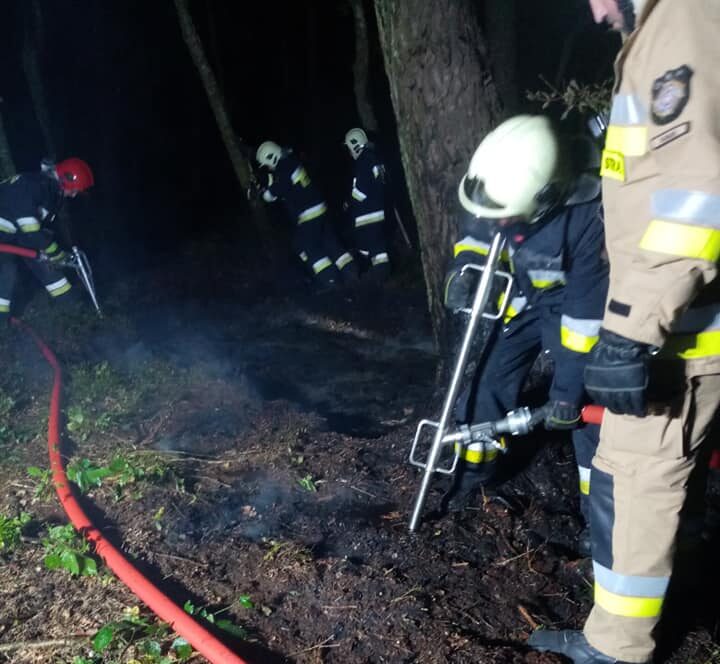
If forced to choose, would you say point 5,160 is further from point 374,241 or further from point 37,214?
point 374,241

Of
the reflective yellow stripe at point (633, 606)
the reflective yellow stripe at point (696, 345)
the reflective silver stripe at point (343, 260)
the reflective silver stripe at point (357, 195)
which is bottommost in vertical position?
the reflective silver stripe at point (343, 260)

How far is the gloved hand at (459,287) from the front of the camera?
2965 mm

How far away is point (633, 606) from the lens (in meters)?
2.19

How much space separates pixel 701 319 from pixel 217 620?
204 cm

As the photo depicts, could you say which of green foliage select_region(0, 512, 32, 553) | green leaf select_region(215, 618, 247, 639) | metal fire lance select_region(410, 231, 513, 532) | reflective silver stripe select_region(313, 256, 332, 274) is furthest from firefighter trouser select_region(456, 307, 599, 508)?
reflective silver stripe select_region(313, 256, 332, 274)

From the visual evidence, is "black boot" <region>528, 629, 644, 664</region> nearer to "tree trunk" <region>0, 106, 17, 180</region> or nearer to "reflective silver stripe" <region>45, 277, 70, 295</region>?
"reflective silver stripe" <region>45, 277, 70, 295</region>

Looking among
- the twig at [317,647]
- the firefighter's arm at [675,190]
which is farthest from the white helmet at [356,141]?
the twig at [317,647]

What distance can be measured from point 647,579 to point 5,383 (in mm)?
4592

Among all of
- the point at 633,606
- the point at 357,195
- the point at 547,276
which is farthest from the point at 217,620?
the point at 357,195

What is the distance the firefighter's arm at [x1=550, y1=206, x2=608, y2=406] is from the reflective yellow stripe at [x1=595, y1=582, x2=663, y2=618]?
87 cm

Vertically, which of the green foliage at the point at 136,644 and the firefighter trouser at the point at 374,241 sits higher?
the green foliage at the point at 136,644

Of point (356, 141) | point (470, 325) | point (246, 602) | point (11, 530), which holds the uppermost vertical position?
point (356, 141)

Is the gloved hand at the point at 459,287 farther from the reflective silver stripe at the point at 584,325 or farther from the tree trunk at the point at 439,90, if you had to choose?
the tree trunk at the point at 439,90

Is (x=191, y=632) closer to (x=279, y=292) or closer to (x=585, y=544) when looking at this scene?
(x=585, y=544)
